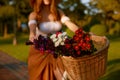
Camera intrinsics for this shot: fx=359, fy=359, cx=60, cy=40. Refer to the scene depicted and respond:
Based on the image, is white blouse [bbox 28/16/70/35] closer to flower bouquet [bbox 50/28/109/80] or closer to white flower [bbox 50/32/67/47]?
white flower [bbox 50/32/67/47]

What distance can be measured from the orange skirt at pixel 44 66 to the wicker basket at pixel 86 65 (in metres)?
0.29

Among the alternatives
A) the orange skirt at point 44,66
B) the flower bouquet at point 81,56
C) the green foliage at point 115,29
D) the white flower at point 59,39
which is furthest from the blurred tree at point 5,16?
the flower bouquet at point 81,56

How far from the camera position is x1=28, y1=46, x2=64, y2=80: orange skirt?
391cm

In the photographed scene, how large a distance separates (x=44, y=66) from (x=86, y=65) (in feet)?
1.98

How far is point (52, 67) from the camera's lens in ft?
13.0

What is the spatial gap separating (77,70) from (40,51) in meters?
0.53

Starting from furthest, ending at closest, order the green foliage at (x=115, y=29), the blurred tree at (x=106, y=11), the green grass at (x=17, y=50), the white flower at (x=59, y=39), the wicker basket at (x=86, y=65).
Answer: the green foliage at (x=115, y=29) < the blurred tree at (x=106, y=11) < the green grass at (x=17, y=50) < the white flower at (x=59, y=39) < the wicker basket at (x=86, y=65)

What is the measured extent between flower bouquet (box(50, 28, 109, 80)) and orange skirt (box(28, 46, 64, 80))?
23 centimetres

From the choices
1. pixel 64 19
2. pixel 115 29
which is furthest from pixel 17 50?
pixel 115 29

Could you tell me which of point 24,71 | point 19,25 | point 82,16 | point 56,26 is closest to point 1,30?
point 19,25

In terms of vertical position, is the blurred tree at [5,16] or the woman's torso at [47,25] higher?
the blurred tree at [5,16]

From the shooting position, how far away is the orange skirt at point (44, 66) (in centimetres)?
391

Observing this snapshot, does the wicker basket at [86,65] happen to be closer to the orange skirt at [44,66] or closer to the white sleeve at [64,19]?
the orange skirt at [44,66]

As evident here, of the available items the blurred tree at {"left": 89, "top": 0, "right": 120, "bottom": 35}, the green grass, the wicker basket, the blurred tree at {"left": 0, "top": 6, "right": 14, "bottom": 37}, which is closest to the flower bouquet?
the wicker basket
